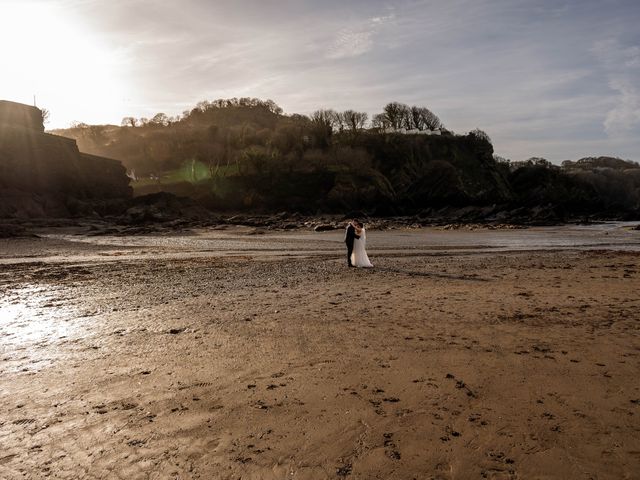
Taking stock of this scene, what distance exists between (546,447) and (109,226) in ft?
148

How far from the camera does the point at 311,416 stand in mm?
4398

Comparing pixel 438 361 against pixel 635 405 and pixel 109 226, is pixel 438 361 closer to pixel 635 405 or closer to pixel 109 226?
pixel 635 405

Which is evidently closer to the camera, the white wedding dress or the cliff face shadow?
the cliff face shadow

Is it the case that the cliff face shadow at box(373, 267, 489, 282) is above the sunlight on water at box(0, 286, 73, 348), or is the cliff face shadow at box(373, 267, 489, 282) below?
below

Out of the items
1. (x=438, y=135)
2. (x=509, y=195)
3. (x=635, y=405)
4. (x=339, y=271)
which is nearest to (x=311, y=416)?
(x=635, y=405)

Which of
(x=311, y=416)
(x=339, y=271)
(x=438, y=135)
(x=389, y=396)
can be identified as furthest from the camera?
(x=438, y=135)

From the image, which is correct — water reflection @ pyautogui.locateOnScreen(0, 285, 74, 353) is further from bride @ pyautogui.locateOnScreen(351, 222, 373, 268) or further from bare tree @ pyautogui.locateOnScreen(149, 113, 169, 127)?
bare tree @ pyautogui.locateOnScreen(149, 113, 169, 127)

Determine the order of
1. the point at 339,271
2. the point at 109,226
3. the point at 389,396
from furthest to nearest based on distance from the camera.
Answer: the point at 109,226 → the point at 339,271 → the point at 389,396

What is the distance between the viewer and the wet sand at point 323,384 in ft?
12.1

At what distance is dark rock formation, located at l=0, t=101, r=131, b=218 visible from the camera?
4894cm

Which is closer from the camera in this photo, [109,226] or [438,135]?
[109,226]

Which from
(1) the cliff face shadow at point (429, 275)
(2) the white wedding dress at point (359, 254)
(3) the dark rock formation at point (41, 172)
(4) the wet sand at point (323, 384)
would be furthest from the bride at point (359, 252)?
(3) the dark rock formation at point (41, 172)

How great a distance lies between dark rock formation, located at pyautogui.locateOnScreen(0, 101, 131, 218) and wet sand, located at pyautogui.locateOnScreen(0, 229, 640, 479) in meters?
45.8

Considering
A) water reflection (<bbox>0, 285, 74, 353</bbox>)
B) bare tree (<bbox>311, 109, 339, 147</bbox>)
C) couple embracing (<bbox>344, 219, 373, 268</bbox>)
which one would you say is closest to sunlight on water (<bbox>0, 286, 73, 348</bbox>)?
water reflection (<bbox>0, 285, 74, 353</bbox>)
